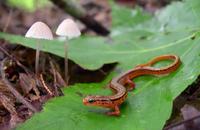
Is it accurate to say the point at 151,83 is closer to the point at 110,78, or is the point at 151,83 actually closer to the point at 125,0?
the point at 110,78

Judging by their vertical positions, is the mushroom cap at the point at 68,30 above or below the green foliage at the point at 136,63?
above

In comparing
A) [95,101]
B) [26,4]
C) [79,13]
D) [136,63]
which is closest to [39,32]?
[95,101]

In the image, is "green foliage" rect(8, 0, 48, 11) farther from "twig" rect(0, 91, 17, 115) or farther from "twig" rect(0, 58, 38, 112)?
"twig" rect(0, 91, 17, 115)

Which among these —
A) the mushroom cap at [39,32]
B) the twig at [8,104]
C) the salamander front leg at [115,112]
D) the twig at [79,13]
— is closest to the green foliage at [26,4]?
the twig at [79,13]

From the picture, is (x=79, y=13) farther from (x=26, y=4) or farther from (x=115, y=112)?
(x=26, y=4)

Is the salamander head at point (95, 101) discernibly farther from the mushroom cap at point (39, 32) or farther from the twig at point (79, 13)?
the twig at point (79, 13)

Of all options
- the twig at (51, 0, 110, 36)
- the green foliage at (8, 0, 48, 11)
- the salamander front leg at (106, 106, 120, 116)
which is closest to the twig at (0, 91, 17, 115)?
the salamander front leg at (106, 106, 120, 116)
